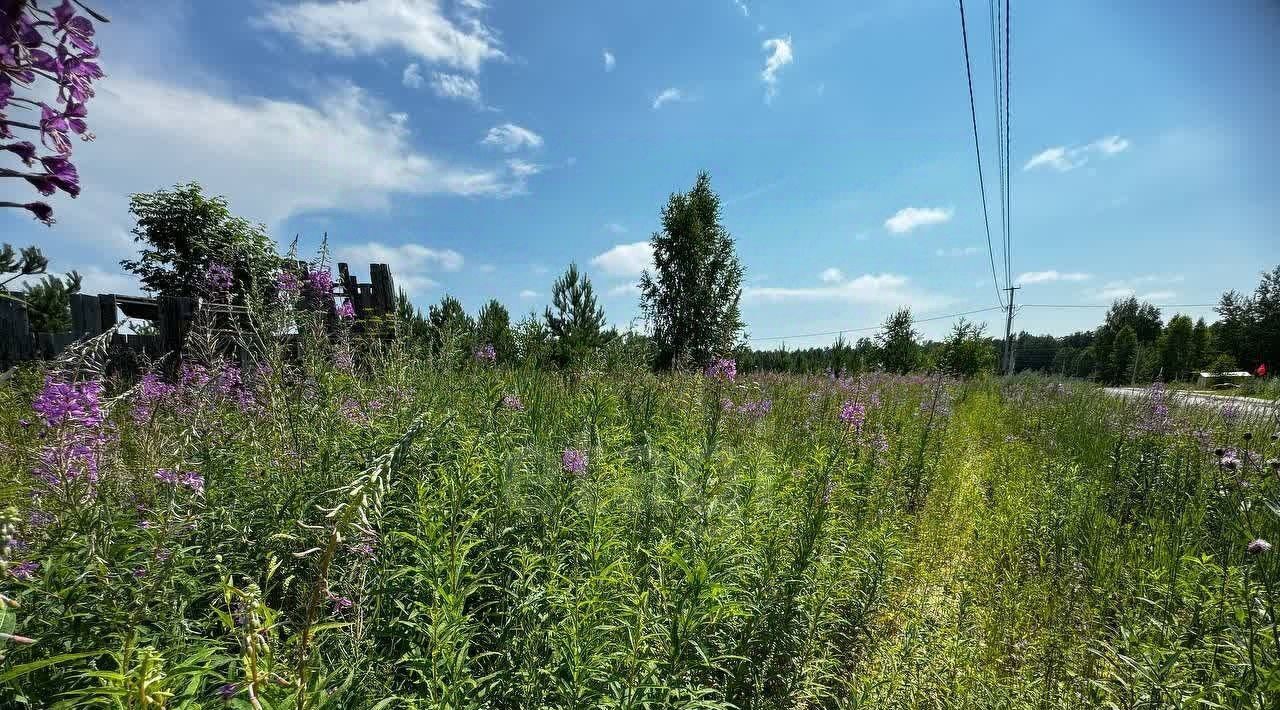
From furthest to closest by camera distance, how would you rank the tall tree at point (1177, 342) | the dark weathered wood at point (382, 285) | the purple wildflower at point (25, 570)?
the tall tree at point (1177, 342), the dark weathered wood at point (382, 285), the purple wildflower at point (25, 570)

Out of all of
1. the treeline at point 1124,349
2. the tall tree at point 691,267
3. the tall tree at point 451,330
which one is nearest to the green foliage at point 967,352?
the treeline at point 1124,349

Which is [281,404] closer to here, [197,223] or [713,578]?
[713,578]

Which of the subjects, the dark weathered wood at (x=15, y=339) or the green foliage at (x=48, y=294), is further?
the dark weathered wood at (x=15, y=339)

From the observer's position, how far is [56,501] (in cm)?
154

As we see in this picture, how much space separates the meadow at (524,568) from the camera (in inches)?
56.5

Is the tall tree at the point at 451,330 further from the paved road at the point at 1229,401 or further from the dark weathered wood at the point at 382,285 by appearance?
the paved road at the point at 1229,401

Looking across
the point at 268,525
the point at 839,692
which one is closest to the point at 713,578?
the point at 839,692

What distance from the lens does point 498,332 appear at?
9.12 m

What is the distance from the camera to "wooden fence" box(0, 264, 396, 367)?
20.2ft

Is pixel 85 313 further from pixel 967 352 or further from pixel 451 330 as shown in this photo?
pixel 967 352

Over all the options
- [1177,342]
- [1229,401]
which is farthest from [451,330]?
[1177,342]

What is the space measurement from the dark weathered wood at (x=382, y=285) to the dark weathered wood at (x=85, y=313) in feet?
12.2

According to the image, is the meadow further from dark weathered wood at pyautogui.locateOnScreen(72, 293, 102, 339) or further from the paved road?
dark weathered wood at pyautogui.locateOnScreen(72, 293, 102, 339)

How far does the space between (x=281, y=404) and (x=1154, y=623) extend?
194 inches
